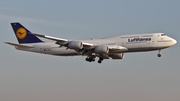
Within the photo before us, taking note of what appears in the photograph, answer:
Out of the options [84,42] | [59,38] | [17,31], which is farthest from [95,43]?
[17,31]

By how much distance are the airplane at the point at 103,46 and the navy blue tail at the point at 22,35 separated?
9.31ft

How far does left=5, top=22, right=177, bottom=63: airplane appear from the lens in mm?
85125

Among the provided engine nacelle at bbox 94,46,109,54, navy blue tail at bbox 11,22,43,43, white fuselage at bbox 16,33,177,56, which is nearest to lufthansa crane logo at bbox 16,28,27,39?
navy blue tail at bbox 11,22,43,43

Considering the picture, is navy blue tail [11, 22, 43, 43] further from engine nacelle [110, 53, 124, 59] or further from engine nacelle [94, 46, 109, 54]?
engine nacelle [94, 46, 109, 54]

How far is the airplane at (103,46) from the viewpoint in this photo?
85125mm

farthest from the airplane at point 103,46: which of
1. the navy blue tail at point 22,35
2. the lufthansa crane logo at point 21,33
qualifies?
the lufthansa crane logo at point 21,33

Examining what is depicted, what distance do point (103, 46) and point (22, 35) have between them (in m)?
20.2

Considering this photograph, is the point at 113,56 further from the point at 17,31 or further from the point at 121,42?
the point at 17,31

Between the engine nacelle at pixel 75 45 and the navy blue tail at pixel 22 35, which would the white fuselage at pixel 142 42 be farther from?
the navy blue tail at pixel 22 35

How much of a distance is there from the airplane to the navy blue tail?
284 cm

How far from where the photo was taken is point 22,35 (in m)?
99.2

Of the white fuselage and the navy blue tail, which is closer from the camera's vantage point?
the white fuselage

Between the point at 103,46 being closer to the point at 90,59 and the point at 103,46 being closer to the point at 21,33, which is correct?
the point at 90,59

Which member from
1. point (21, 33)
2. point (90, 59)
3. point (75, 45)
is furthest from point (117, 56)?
point (21, 33)
